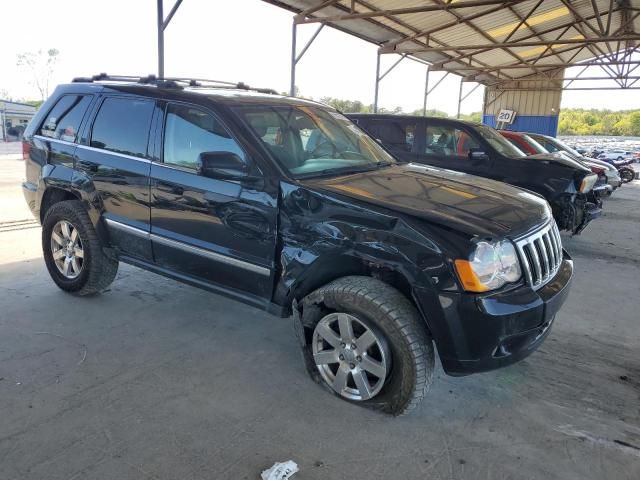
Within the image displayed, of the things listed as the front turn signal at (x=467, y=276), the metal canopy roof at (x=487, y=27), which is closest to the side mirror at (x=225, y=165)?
the front turn signal at (x=467, y=276)

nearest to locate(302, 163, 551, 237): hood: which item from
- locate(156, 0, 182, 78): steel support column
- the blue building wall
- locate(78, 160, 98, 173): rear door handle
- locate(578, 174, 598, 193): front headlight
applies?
locate(78, 160, 98, 173): rear door handle

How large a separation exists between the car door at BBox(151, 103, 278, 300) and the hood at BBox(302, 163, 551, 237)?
42cm

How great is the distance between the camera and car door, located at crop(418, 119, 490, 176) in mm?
7453

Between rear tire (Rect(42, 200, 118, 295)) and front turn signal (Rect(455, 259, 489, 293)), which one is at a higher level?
front turn signal (Rect(455, 259, 489, 293))

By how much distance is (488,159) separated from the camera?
730 cm

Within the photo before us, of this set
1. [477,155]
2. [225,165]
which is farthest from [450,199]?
[477,155]

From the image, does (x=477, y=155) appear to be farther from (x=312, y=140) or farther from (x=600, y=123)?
(x=600, y=123)

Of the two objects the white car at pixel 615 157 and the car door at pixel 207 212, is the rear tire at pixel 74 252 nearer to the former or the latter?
the car door at pixel 207 212

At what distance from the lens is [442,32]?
1599cm

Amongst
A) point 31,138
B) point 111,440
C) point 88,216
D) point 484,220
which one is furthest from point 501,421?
point 31,138

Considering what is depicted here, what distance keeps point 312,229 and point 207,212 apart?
842 millimetres

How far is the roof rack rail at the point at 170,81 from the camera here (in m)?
3.99

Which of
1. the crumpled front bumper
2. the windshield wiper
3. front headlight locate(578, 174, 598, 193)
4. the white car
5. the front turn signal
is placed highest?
the white car

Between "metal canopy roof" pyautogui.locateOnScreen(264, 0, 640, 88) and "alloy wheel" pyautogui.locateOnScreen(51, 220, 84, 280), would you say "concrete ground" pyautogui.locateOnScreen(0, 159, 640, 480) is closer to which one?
"alloy wheel" pyautogui.locateOnScreen(51, 220, 84, 280)
